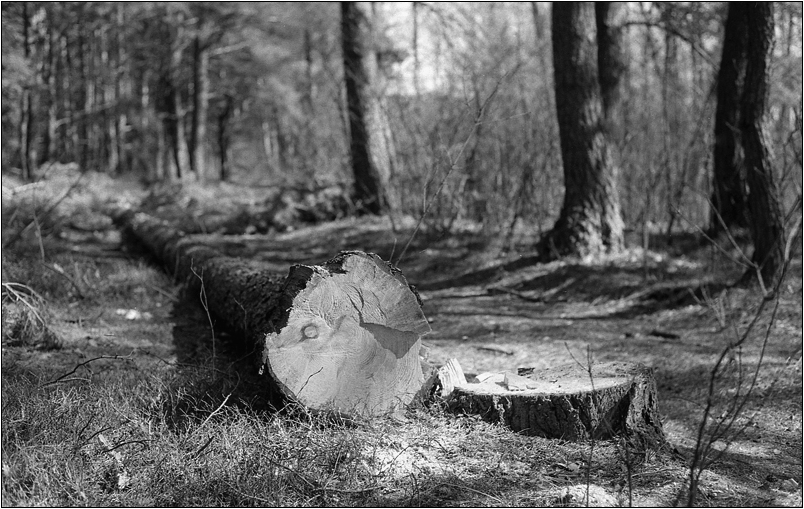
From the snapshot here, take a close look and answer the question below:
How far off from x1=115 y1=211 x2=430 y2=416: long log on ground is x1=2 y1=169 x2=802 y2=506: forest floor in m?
0.14

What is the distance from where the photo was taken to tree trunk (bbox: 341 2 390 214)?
10.8 metres

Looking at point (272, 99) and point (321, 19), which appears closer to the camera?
point (321, 19)

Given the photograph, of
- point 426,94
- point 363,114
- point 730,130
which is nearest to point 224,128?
point 363,114

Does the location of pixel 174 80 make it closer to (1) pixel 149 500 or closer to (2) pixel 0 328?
(2) pixel 0 328

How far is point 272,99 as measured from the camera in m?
25.1

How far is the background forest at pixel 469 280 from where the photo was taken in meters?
2.94

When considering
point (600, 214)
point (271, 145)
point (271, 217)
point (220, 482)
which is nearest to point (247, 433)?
point (220, 482)

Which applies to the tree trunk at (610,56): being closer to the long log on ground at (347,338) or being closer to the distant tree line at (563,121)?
the distant tree line at (563,121)

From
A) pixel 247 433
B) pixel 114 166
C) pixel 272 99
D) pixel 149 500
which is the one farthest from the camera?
pixel 114 166

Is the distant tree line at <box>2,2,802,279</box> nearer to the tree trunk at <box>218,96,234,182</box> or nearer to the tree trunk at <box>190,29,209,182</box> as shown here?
the tree trunk at <box>190,29,209,182</box>

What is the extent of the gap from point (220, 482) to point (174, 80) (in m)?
23.6

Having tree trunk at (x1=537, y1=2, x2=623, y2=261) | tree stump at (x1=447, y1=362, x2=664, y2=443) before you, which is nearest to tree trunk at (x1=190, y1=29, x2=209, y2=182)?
tree trunk at (x1=537, y1=2, x2=623, y2=261)

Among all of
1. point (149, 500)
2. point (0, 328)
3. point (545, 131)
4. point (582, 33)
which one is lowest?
point (149, 500)

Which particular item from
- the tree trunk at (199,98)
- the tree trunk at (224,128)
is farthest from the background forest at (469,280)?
the tree trunk at (224,128)
